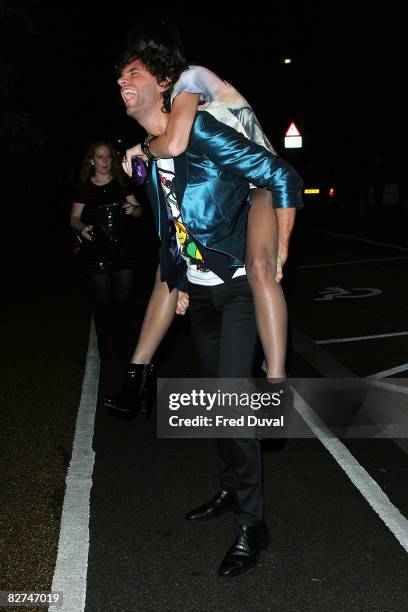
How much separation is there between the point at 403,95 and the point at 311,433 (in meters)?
28.9

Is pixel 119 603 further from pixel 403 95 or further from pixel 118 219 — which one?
pixel 403 95

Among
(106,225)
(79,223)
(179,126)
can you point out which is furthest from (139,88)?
(79,223)

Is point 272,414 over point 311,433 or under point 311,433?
A: over

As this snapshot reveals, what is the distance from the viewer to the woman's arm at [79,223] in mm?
7875

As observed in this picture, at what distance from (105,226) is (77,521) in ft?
13.2

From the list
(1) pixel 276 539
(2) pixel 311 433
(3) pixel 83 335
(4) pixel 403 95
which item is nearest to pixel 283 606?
(1) pixel 276 539

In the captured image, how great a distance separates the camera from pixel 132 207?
791 cm

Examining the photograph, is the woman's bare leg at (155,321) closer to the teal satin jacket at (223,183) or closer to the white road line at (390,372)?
the teal satin jacket at (223,183)

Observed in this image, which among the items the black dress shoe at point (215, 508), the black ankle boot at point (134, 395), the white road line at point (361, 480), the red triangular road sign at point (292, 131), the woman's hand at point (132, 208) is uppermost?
the red triangular road sign at point (292, 131)

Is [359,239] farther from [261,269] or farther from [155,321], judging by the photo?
[261,269]

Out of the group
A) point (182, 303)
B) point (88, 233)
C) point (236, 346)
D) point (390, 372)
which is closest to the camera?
point (236, 346)

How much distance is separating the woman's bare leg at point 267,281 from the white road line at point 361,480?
1.23 meters

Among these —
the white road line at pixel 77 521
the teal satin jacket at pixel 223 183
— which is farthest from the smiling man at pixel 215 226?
the white road line at pixel 77 521

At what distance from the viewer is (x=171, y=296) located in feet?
12.8
